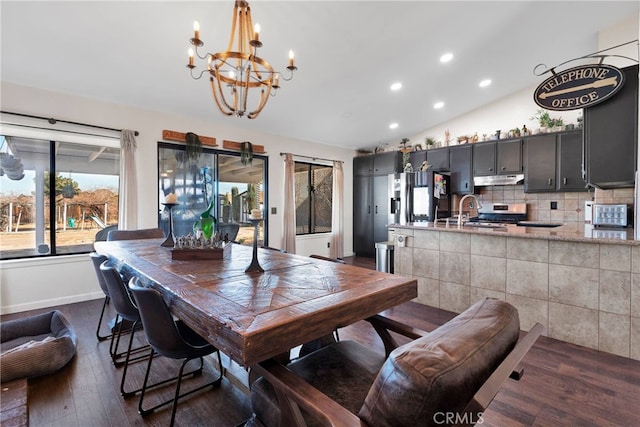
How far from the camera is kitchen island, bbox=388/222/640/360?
7.66ft

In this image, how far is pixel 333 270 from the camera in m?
1.83

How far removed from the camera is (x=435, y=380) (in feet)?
2.23

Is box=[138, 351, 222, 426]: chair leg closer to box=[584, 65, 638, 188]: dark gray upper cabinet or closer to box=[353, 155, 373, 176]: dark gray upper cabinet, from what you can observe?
box=[584, 65, 638, 188]: dark gray upper cabinet

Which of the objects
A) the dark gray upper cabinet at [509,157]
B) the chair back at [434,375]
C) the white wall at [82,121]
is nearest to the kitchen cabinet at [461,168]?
the dark gray upper cabinet at [509,157]

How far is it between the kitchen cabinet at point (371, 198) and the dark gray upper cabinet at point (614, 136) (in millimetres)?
3494

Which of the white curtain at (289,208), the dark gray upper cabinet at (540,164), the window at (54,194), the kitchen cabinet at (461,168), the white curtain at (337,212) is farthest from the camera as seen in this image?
the white curtain at (337,212)

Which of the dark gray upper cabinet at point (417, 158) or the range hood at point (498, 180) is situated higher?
the dark gray upper cabinet at point (417, 158)

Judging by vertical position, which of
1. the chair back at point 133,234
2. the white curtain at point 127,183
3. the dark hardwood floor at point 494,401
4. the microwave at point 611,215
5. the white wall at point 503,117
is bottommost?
the dark hardwood floor at point 494,401

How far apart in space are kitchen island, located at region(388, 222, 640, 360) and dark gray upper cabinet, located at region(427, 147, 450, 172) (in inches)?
106

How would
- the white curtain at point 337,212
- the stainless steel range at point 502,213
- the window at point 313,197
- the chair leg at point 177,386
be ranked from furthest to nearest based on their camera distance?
the white curtain at point 337,212 < the window at point 313,197 < the stainless steel range at point 502,213 < the chair leg at point 177,386

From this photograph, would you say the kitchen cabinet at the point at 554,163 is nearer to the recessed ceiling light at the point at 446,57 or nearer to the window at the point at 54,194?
the recessed ceiling light at the point at 446,57

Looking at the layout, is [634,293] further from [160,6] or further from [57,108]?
[57,108]

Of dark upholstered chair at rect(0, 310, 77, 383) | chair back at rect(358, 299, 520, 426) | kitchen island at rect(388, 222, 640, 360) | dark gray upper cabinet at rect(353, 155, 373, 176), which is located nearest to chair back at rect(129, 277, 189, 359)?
chair back at rect(358, 299, 520, 426)

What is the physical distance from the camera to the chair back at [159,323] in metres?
1.39
